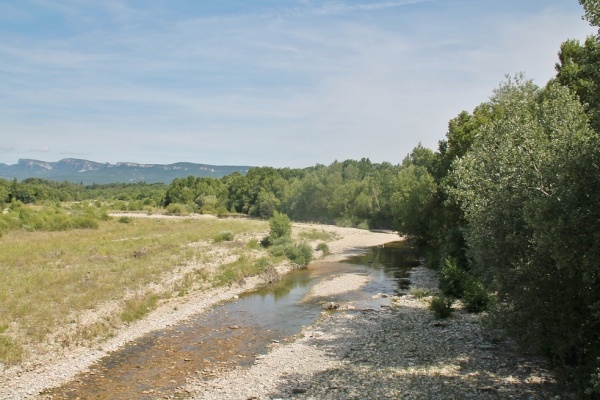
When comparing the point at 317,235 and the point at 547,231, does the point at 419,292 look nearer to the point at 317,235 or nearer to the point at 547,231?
the point at 547,231

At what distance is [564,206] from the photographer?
10.3 m

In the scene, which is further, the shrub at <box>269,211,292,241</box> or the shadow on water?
the shrub at <box>269,211,292,241</box>

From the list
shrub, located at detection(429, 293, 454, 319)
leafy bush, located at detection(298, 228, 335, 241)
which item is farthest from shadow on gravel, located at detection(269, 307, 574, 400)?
leafy bush, located at detection(298, 228, 335, 241)

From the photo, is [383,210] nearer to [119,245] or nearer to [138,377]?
[119,245]

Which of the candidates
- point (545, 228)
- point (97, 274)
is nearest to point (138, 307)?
point (97, 274)

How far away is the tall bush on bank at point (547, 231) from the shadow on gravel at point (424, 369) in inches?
80.8

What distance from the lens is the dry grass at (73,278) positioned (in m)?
23.2

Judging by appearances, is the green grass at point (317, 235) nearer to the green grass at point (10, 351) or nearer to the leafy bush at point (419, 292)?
the leafy bush at point (419, 292)

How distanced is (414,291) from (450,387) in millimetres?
16634

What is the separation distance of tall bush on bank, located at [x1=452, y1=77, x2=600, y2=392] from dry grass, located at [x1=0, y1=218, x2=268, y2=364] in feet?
67.2

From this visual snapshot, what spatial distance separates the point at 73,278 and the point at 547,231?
3279cm

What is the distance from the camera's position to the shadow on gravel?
15016 millimetres

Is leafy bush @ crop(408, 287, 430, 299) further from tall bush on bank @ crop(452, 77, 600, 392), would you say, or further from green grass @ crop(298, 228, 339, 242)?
green grass @ crop(298, 228, 339, 242)

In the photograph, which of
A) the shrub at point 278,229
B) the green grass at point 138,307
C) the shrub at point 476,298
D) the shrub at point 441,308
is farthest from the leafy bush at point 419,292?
the shrub at point 278,229
